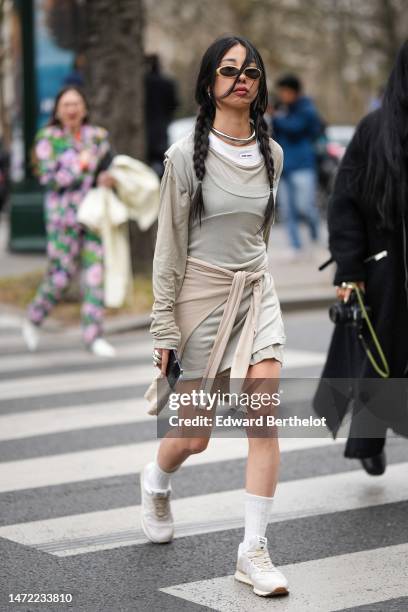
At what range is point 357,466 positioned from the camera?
6121 millimetres

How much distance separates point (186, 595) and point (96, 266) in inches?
199

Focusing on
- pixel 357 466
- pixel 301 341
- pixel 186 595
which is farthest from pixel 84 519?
pixel 301 341

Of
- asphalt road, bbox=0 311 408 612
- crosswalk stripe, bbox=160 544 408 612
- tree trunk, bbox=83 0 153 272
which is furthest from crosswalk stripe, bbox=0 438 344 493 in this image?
tree trunk, bbox=83 0 153 272

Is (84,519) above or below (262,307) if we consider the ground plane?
below

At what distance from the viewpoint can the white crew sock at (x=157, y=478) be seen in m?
4.79

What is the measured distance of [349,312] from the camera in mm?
5195

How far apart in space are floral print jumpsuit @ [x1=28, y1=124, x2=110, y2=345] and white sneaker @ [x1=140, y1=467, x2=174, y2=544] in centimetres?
439

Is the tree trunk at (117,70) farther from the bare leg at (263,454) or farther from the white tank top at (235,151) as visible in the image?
the bare leg at (263,454)

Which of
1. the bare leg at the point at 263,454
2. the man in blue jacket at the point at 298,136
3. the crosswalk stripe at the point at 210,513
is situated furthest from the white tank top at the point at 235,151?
the man in blue jacket at the point at 298,136

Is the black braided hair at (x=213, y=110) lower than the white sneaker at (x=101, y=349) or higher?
higher

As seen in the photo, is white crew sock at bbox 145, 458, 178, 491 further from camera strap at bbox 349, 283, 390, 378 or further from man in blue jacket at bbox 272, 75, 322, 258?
man in blue jacket at bbox 272, 75, 322, 258

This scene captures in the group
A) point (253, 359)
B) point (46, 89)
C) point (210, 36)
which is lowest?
point (210, 36)

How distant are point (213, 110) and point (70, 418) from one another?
3239mm

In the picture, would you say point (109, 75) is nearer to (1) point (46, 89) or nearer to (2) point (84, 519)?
(1) point (46, 89)
